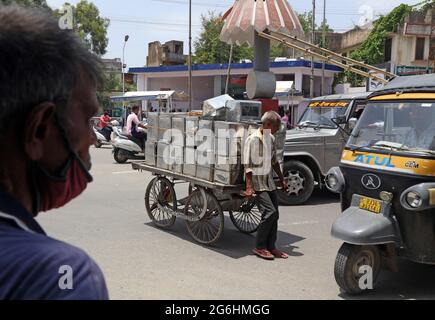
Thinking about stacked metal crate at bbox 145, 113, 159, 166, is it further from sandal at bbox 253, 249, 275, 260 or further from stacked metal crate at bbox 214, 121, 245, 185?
sandal at bbox 253, 249, 275, 260

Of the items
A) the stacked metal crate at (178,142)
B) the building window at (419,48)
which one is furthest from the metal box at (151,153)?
the building window at (419,48)

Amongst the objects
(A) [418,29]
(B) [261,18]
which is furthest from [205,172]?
(A) [418,29]

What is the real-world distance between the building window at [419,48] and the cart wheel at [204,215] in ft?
87.4

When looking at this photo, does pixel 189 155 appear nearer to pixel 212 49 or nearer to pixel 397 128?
pixel 397 128

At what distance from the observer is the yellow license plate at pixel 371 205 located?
4277mm

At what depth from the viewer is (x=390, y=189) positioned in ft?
13.8

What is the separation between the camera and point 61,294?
2.85 ft

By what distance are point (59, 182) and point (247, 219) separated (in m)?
5.50

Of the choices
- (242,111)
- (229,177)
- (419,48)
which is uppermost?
(419,48)

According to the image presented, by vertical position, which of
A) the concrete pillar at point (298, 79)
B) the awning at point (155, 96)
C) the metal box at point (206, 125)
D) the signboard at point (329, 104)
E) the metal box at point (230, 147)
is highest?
the concrete pillar at point (298, 79)

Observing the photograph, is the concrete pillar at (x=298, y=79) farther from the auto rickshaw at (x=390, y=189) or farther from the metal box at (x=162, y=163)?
the auto rickshaw at (x=390, y=189)
